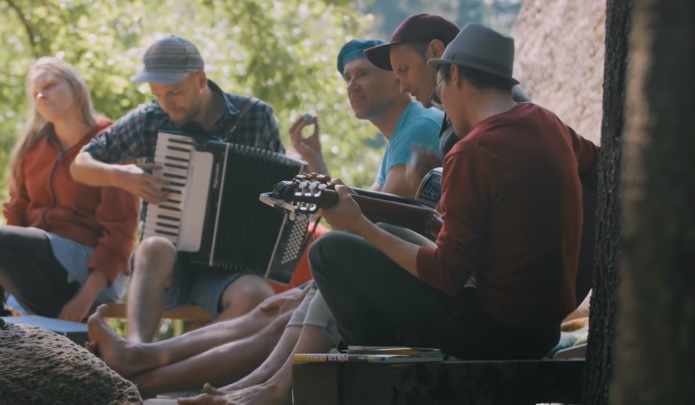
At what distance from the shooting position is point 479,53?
3904 millimetres

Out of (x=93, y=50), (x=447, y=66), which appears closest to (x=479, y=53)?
(x=447, y=66)

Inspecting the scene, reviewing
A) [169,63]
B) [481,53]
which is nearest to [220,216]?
[169,63]

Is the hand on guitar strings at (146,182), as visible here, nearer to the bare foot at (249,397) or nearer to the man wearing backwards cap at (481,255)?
the bare foot at (249,397)

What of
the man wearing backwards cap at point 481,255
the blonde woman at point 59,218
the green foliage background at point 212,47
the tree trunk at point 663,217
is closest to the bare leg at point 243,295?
the blonde woman at point 59,218

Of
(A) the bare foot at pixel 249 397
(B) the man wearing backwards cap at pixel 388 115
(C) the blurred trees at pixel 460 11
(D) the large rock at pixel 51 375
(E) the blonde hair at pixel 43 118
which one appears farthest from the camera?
(C) the blurred trees at pixel 460 11

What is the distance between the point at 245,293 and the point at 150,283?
1.40 ft

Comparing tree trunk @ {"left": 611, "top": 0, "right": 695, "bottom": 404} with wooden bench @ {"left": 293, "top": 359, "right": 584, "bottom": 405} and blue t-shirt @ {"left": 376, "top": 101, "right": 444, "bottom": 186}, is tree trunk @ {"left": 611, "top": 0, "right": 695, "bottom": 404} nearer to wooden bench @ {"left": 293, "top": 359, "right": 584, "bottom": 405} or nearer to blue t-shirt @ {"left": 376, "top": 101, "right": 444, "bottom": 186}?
wooden bench @ {"left": 293, "top": 359, "right": 584, "bottom": 405}

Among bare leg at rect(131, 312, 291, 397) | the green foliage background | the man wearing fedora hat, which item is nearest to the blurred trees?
the green foliage background

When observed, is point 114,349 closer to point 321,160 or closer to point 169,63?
point 321,160

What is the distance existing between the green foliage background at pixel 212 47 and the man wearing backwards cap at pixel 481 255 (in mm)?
9191

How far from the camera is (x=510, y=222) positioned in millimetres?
3697

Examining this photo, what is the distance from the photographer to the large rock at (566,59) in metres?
7.16

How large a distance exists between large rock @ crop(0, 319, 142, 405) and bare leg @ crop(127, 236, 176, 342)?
2.11 meters

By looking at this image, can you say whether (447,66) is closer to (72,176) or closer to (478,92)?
(478,92)
